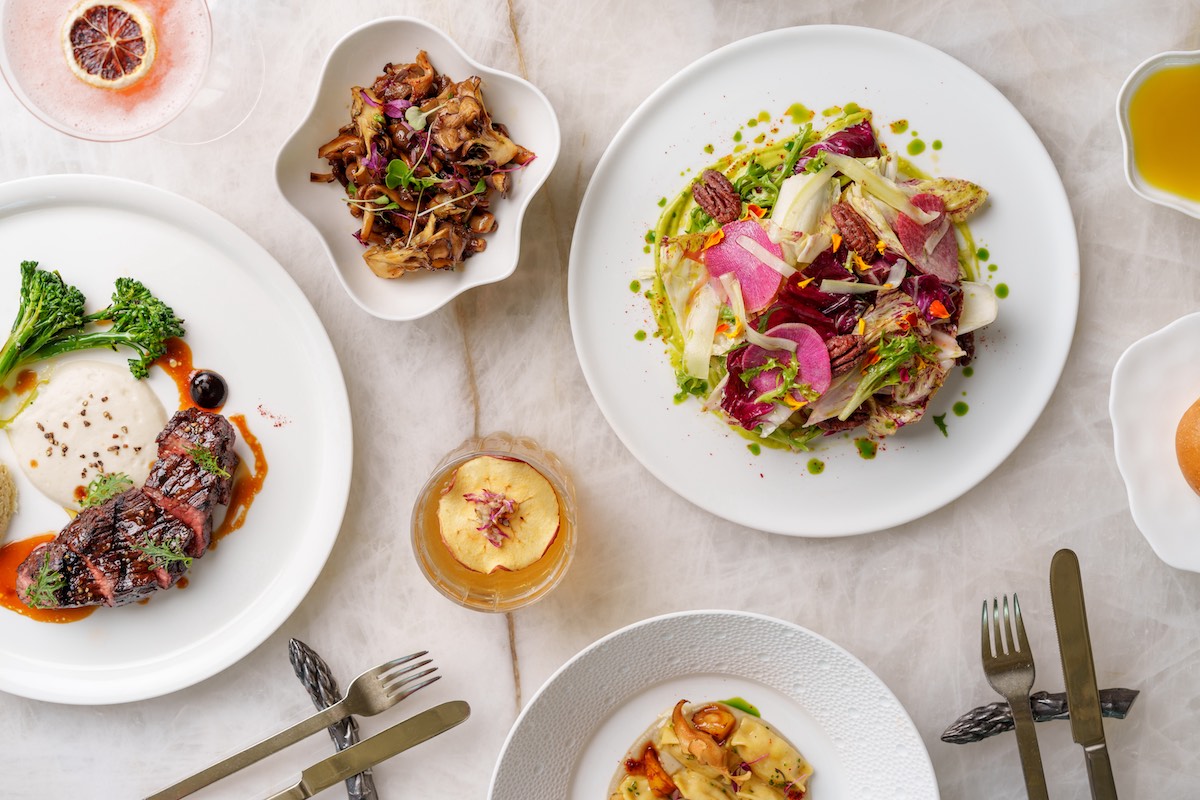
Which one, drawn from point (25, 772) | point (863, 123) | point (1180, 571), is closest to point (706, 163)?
point (863, 123)

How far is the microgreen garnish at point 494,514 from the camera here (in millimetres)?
2334

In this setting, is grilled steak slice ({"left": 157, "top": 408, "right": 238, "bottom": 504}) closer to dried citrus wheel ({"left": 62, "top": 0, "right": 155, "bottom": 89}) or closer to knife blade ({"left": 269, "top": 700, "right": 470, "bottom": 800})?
knife blade ({"left": 269, "top": 700, "right": 470, "bottom": 800})

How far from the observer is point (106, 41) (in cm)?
244

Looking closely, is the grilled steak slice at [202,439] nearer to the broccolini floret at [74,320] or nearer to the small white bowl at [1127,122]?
the broccolini floret at [74,320]

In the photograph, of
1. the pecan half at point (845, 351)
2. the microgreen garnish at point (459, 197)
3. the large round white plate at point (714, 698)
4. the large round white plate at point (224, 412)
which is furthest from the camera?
the large round white plate at point (224, 412)

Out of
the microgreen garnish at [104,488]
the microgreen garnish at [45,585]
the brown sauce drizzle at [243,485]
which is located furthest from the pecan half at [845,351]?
the microgreen garnish at [45,585]

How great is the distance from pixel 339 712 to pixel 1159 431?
2.51m

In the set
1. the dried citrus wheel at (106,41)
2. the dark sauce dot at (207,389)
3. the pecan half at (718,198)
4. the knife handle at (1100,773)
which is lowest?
the knife handle at (1100,773)

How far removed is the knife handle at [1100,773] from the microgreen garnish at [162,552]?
103 inches

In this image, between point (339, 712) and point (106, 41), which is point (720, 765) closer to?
point (339, 712)


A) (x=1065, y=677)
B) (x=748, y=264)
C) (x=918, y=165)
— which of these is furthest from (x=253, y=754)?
(x=918, y=165)

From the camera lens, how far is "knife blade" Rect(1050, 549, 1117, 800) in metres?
2.42

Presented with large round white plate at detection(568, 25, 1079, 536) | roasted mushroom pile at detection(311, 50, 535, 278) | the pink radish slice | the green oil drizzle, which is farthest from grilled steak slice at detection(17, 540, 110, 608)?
the pink radish slice

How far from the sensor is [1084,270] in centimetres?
254
